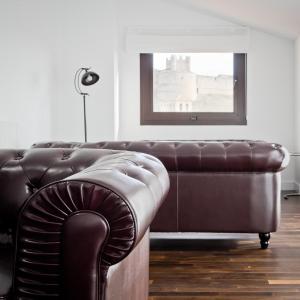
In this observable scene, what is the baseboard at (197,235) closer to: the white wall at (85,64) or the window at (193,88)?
the white wall at (85,64)

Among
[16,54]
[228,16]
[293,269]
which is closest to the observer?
[293,269]

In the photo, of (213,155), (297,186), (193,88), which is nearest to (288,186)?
(297,186)

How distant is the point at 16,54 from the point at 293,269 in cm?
408

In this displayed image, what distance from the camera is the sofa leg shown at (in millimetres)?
2996

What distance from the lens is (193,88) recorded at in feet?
20.4

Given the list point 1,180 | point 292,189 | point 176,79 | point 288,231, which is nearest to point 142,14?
point 176,79

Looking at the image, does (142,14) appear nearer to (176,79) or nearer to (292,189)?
(176,79)

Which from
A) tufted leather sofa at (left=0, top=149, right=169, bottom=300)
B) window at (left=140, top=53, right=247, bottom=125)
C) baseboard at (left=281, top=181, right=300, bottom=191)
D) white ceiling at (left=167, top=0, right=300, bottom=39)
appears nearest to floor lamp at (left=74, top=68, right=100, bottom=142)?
window at (left=140, top=53, right=247, bottom=125)

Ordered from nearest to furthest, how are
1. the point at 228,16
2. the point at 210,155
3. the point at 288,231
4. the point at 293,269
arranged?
the point at 293,269, the point at 210,155, the point at 288,231, the point at 228,16

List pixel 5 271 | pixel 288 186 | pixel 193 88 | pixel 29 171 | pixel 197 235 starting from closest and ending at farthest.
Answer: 1. pixel 5 271
2. pixel 29 171
3. pixel 197 235
4. pixel 288 186
5. pixel 193 88

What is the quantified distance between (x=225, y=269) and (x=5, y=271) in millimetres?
1695

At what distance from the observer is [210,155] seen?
2.83 metres

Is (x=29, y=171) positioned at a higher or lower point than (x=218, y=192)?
higher

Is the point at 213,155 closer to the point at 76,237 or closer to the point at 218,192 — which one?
the point at 218,192
